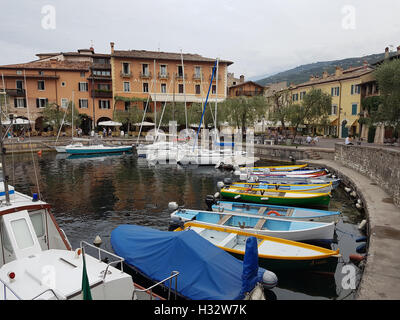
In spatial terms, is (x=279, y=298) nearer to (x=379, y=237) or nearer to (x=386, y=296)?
(x=386, y=296)

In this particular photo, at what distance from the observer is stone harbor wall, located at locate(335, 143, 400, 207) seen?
50.3 ft

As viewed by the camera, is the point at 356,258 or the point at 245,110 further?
the point at 245,110

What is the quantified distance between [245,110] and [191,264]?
35.4 m

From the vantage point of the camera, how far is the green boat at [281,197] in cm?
1703

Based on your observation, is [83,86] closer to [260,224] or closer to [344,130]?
[344,130]

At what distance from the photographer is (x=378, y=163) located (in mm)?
19016

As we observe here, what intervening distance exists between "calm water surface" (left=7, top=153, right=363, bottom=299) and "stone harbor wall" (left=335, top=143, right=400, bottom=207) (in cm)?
220

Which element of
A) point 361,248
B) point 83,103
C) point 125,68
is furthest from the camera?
point 125,68

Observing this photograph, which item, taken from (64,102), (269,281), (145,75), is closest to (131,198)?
(269,281)

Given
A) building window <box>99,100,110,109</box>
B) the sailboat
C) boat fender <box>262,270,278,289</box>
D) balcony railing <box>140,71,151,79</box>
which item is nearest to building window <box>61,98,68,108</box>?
building window <box>99,100,110,109</box>

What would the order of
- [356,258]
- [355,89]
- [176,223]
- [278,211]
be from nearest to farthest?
1. [356,258]
2. [176,223]
3. [278,211]
4. [355,89]

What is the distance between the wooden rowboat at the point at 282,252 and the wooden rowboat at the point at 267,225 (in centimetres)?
47

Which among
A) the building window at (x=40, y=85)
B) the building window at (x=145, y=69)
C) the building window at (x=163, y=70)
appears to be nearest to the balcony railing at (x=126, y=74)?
the building window at (x=145, y=69)

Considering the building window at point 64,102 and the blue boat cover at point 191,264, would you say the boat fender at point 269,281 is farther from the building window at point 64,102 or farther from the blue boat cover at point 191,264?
the building window at point 64,102
